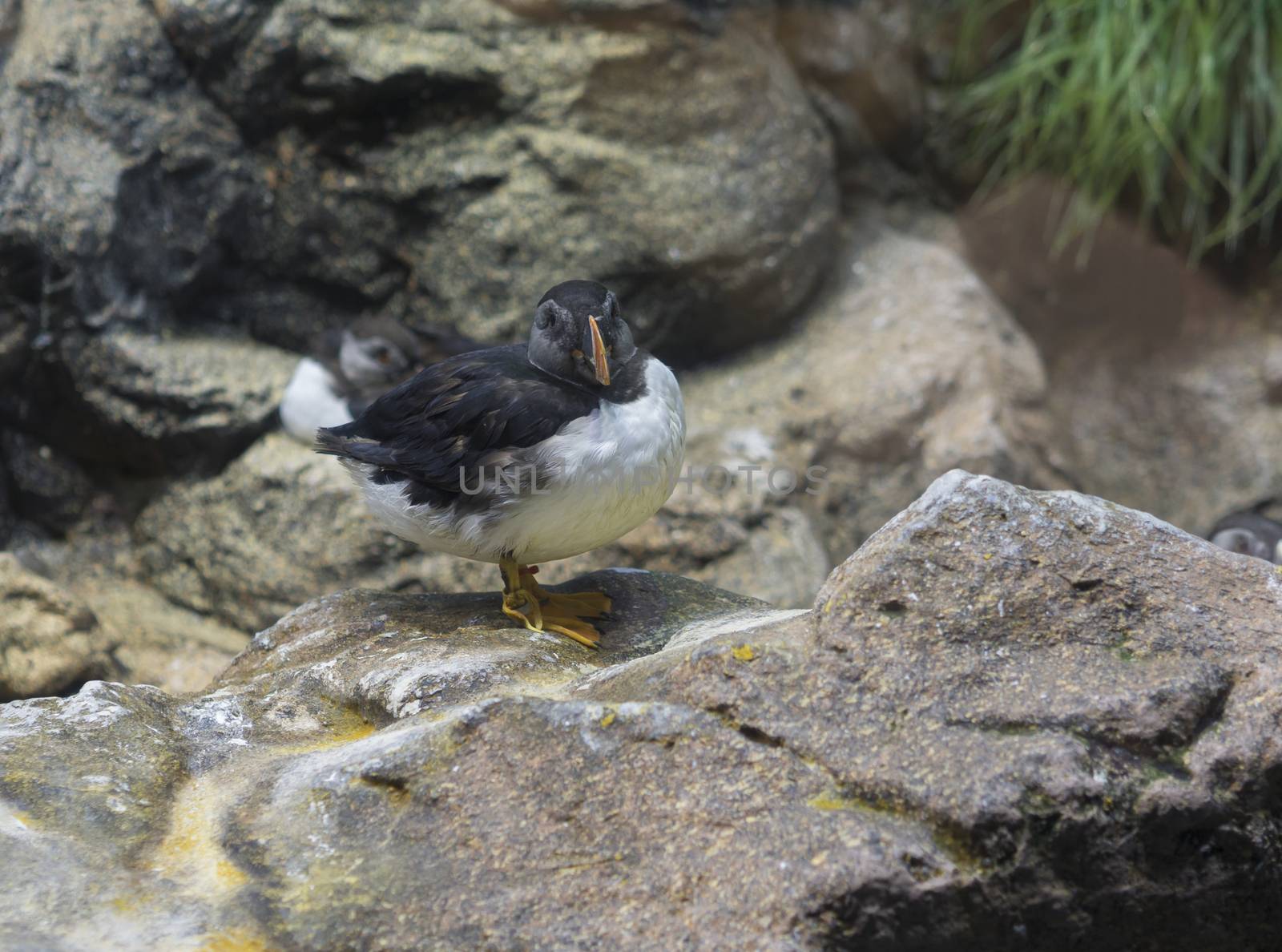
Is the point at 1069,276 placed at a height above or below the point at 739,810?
below

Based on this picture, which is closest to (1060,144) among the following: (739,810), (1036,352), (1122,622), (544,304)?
(1036,352)

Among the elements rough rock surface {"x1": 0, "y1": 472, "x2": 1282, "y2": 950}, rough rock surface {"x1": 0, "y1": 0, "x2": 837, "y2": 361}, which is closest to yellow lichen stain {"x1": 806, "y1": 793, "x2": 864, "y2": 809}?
rough rock surface {"x1": 0, "y1": 472, "x2": 1282, "y2": 950}

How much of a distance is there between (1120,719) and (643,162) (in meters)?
3.98

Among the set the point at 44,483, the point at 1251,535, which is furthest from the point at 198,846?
the point at 1251,535

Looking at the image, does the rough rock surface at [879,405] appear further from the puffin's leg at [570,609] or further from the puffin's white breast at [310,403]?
the puffin's leg at [570,609]

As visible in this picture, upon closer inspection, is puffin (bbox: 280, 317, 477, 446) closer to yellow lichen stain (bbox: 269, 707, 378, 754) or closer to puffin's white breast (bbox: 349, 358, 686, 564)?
puffin's white breast (bbox: 349, 358, 686, 564)

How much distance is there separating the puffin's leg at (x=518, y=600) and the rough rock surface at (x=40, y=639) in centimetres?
209

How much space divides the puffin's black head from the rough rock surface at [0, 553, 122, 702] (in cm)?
237

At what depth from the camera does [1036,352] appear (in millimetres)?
6305

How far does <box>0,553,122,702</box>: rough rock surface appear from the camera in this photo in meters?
4.41

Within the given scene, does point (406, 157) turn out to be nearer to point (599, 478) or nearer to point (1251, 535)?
point (599, 478)

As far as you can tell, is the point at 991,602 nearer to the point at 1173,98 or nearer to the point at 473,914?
the point at 473,914

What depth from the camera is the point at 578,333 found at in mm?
3176

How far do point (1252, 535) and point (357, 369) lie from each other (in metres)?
3.74
